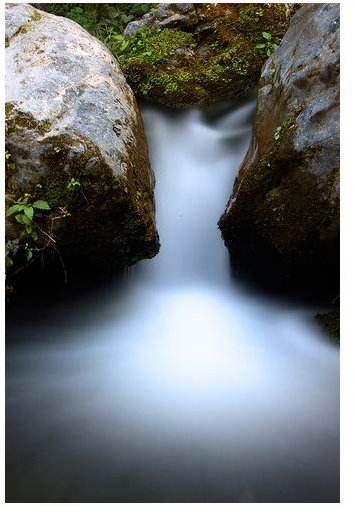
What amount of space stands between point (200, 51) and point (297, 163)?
2.51m

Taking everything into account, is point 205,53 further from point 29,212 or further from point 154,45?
point 29,212

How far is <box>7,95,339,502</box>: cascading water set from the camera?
2252mm

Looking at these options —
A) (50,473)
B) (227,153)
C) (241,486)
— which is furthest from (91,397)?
(227,153)

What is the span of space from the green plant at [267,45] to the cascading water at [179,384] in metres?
1.12

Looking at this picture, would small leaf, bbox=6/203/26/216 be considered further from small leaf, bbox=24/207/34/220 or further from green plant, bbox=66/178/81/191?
green plant, bbox=66/178/81/191

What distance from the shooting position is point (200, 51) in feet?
15.9

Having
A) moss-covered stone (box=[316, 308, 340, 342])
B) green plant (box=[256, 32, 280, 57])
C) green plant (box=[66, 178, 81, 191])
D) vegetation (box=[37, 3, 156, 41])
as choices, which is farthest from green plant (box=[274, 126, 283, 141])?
vegetation (box=[37, 3, 156, 41])

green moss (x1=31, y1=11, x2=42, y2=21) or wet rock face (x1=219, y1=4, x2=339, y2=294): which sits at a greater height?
green moss (x1=31, y1=11, x2=42, y2=21)

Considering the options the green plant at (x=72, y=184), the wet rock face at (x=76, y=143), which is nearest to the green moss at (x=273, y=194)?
the wet rock face at (x=76, y=143)

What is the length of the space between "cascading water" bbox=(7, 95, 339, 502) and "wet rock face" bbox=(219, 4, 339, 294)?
16.1 inches

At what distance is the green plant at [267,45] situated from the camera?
4695 millimetres

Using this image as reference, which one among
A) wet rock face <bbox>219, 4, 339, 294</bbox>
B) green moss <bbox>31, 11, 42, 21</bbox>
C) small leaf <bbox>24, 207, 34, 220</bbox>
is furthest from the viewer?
green moss <bbox>31, 11, 42, 21</bbox>

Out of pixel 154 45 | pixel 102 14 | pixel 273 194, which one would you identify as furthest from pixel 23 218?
pixel 102 14

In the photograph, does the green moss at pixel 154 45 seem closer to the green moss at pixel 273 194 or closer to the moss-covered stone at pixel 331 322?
the green moss at pixel 273 194
